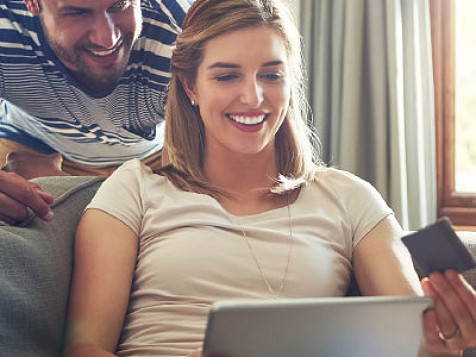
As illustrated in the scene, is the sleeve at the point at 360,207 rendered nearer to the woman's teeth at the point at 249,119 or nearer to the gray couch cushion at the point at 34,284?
the woman's teeth at the point at 249,119

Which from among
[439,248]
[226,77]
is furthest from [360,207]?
[439,248]

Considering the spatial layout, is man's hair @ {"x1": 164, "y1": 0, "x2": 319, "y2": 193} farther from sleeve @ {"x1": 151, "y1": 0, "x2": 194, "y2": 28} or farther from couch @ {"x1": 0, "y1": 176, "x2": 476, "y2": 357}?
sleeve @ {"x1": 151, "y1": 0, "x2": 194, "y2": 28}

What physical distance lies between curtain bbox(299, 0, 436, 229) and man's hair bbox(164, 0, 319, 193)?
1.37 meters

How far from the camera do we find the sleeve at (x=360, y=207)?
1423 mm

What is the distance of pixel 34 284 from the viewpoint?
115 centimetres

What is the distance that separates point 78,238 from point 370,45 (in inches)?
76.6

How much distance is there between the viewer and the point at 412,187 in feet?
9.72

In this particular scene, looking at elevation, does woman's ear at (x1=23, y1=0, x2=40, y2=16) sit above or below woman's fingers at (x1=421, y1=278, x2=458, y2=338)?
above

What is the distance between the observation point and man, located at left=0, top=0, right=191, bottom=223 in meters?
2.15

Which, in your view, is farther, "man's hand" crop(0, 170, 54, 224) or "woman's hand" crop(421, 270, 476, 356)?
"man's hand" crop(0, 170, 54, 224)

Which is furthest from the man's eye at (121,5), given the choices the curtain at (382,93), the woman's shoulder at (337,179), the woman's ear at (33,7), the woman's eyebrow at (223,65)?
the curtain at (382,93)

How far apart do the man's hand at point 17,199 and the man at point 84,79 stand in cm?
84

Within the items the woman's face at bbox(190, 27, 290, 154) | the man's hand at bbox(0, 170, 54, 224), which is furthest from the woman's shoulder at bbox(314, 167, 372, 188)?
the man's hand at bbox(0, 170, 54, 224)

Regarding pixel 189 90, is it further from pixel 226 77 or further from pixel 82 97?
pixel 82 97
